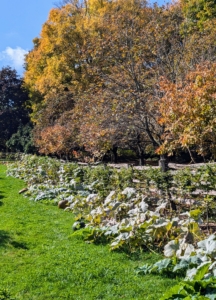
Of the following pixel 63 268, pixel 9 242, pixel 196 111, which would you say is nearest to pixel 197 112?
pixel 196 111

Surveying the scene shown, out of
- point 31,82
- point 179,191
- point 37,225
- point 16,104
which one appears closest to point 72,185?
point 37,225

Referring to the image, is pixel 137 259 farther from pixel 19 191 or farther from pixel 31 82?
pixel 31 82

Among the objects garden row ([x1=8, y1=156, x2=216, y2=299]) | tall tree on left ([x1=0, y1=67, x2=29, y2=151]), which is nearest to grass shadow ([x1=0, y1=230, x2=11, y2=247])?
garden row ([x1=8, y1=156, x2=216, y2=299])

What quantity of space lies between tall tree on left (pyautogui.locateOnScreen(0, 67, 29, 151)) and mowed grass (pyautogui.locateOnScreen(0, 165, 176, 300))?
24709mm

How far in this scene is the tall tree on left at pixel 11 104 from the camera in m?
30.6

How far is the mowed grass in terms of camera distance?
144 inches

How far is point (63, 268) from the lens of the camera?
14.3ft

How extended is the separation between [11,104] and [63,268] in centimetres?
2891

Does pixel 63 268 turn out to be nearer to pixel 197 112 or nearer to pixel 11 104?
pixel 197 112

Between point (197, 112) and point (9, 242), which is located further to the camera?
point (9, 242)

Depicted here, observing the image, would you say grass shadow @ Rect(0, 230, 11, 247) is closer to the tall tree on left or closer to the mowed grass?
the mowed grass

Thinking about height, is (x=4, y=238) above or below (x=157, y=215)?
below

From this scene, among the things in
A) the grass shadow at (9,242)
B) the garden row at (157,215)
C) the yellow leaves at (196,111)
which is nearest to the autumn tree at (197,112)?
the yellow leaves at (196,111)

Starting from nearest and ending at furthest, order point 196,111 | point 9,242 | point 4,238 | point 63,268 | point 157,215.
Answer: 1. point 63,268
2. point 196,111
3. point 157,215
4. point 9,242
5. point 4,238
